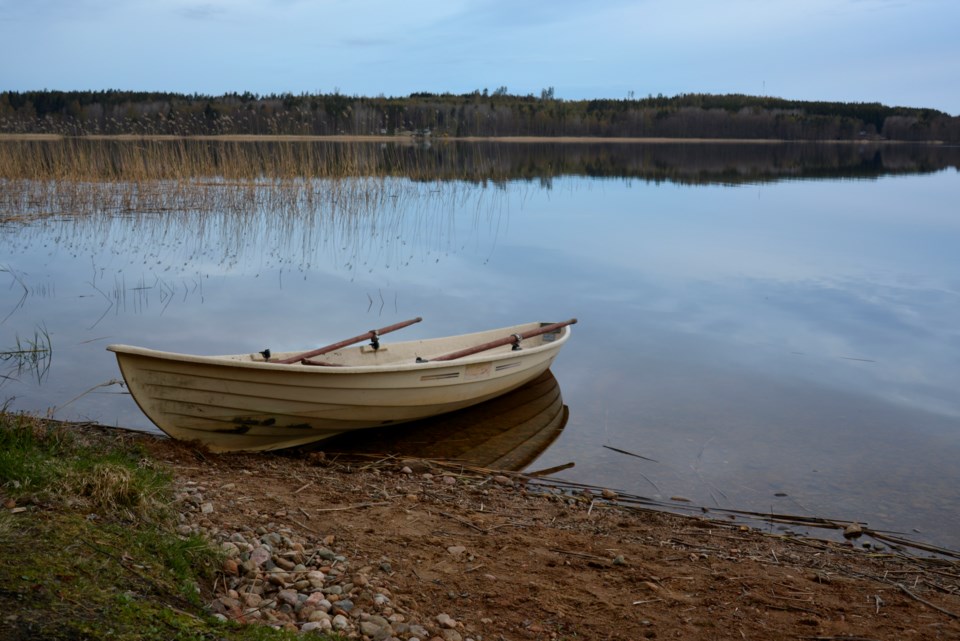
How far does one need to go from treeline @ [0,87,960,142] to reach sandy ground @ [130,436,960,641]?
5204cm

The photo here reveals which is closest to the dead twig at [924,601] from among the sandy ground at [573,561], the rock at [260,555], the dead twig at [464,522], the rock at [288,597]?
the sandy ground at [573,561]

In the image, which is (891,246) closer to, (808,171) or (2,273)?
(2,273)

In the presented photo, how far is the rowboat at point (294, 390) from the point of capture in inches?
216

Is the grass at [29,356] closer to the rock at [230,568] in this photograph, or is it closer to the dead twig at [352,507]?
the dead twig at [352,507]

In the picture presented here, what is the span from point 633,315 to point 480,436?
15.1 ft

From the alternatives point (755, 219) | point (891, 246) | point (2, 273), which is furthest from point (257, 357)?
point (755, 219)

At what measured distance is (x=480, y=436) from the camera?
675 centimetres

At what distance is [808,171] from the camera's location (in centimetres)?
3797

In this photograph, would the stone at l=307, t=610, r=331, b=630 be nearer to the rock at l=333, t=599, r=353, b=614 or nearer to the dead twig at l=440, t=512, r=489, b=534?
the rock at l=333, t=599, r=353, b=614

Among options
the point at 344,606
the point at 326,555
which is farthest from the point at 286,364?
the point at 344,606

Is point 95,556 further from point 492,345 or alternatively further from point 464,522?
point 492,345

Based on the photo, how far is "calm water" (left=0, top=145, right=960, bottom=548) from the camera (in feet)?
20.5

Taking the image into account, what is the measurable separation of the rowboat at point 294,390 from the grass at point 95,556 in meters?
1.03

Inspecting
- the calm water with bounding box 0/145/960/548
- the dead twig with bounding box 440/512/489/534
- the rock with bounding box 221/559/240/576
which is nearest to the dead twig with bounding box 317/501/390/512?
the dead twig with bounding box 440/512/489/534
